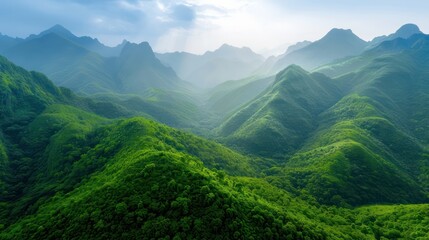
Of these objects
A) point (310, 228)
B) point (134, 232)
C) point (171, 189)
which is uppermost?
point (171, 189)

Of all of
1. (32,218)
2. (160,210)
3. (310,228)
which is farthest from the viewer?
(32,218)

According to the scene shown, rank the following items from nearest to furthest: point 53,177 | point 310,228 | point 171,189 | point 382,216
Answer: point 171,189, point 310,228, point 382,216, point 53,177

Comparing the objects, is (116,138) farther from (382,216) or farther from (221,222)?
(382,216)

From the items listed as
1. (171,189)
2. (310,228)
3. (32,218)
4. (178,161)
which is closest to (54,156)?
(32,218)

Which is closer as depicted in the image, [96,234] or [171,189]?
[96,234]

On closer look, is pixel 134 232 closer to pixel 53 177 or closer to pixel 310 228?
pixel 310 228

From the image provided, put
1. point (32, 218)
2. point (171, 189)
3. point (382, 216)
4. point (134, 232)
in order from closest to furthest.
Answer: point (134, 232) < point (171, 189) < point (32, 218) < point (382, 216)

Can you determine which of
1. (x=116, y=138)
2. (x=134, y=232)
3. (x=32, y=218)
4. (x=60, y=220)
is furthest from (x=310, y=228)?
(x=116, y=138)

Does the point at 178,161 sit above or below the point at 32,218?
above

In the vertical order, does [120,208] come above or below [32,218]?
above
